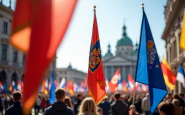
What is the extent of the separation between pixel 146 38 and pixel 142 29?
0.26 meters

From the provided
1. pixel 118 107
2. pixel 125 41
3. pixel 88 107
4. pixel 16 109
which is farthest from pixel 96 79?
pixel 125 41

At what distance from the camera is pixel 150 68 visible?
5.90 m

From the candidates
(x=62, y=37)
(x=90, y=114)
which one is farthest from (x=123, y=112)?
(x=62, y=37)

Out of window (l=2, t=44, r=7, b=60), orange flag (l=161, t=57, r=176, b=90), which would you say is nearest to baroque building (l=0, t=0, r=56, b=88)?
window (l=2, t=44, r=7, b=60)

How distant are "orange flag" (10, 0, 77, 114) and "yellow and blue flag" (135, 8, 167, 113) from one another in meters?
4.00

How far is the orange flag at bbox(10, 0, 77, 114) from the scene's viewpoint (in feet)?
5.95

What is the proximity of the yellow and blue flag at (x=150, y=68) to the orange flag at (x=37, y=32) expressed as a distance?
13.1 feet

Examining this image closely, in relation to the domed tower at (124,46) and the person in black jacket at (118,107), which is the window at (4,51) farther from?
the domed tower at (124,46)

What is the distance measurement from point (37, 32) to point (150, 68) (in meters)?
4.38

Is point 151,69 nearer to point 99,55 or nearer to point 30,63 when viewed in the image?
point 99,55

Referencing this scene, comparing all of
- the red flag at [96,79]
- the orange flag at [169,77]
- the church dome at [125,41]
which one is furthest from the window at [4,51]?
the church dome at [125,41]

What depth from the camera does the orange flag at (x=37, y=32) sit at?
5.95ft

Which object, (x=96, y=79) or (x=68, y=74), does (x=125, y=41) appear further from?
(x=96, y=79)

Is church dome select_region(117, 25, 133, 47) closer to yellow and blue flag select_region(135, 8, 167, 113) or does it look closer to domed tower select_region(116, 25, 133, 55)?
domed tower select_region(116, 25, 133, 55)
